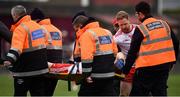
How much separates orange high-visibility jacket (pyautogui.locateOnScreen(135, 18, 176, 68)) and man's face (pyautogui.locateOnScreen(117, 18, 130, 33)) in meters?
1.62

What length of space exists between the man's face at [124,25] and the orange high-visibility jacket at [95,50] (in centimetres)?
146

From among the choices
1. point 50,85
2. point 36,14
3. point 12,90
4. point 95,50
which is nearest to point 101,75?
point 95,50

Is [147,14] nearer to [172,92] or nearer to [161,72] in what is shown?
[161,72]

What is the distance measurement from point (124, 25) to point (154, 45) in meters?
1.95

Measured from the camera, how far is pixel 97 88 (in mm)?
13375

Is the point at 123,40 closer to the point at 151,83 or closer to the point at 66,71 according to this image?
the point at 66,71

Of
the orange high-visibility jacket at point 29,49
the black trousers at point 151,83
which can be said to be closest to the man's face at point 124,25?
the black trousers at point 151,83

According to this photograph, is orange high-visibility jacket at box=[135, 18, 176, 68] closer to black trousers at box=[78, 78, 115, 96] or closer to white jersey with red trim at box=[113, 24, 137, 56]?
black trousers at box=[78, 78, 115, 96]

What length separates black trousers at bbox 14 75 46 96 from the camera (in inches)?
533

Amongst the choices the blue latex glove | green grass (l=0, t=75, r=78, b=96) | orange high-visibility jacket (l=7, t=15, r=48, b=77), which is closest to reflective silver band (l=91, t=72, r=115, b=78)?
the blue latex glove

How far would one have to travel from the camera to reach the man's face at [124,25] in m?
15.0

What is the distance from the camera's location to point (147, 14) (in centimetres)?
1347

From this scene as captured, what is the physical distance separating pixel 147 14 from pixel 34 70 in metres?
2.15

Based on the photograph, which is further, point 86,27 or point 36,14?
point 36,14
